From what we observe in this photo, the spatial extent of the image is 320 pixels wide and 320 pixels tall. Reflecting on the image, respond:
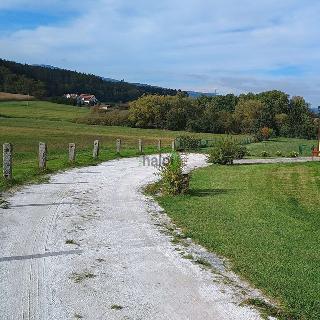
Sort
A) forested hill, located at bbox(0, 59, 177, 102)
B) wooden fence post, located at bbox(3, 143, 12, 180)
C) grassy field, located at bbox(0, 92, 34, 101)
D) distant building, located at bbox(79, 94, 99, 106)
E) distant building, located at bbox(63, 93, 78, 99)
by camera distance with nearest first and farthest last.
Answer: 1. wooden fence post, located at bbox(3, 143, 12, 180)
2. grassy field, located at bbox(0, 92, 34, 101)
3. forested hill, located at bbox(0, 59, 177, 102)
4. distant building, located at bbox(63, 93, 78, 99)
5. distant building, located at bbox(79, 94, 99, 106)

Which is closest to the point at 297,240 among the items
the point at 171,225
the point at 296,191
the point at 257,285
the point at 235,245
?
the point at 235,245

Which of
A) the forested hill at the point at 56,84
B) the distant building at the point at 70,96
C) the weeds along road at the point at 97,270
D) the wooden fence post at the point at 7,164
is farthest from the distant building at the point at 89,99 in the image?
the weeds along road at the point at 97,270

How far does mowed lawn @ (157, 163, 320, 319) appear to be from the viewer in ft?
22.3

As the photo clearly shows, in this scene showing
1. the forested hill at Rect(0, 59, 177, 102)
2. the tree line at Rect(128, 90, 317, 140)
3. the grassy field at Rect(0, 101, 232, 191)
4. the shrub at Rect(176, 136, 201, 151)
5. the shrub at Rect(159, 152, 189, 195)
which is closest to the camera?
the shrub at Rect(159, 152, 189, 195)

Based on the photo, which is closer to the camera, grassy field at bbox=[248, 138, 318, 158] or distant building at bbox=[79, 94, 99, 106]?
grassy field at bbox=[248, 138, 318, 158]

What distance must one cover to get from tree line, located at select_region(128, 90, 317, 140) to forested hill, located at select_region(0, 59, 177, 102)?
124ft

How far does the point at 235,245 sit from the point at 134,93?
515ft

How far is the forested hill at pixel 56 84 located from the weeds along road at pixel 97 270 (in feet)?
397

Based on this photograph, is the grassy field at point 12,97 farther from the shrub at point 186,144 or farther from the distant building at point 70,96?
the shrub at point 186,144

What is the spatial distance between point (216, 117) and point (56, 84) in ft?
276

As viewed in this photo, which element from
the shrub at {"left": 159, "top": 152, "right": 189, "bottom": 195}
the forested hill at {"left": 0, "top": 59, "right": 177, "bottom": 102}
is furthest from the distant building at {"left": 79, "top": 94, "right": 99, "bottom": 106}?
the shrub at {"left": 159, "top": 152, "right": 189, "bottom": 195}

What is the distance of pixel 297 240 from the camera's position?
985cm

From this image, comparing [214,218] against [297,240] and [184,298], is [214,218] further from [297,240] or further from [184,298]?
[184,298]

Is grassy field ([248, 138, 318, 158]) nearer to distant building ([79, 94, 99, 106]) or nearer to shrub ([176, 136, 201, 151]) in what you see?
shrub ([176, 136, 201, 151])
